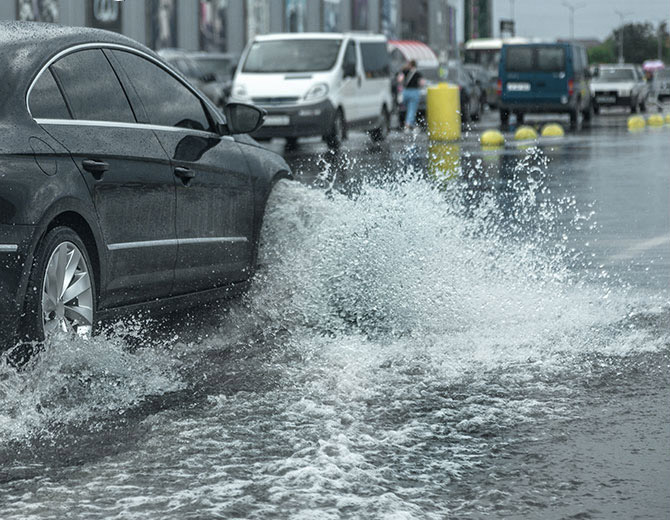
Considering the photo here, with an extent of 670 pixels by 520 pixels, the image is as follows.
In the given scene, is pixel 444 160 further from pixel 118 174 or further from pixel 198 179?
pixel 118 174

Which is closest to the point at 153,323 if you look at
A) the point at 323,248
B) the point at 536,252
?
the point at 323,248

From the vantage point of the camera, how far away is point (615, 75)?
49.7 m

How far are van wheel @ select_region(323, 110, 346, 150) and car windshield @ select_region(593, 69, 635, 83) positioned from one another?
964 inches

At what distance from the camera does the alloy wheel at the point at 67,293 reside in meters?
5.55

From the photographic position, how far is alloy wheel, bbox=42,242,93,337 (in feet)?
18.2

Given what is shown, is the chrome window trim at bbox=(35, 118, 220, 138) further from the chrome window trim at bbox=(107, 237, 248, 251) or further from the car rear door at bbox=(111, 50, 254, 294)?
the chrome window trim at bbox=(107, 237, 248, 251)

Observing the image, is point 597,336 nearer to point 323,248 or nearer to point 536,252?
point 323,248

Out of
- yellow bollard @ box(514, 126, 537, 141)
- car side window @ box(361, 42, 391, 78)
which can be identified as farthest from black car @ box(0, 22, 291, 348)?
yellow bollard @ box(514, 126, 537, 141)

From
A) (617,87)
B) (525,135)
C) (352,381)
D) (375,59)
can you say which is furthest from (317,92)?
(617,87)

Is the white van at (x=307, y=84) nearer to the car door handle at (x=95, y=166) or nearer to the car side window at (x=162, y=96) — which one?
the car side window at (x=162, y=96)

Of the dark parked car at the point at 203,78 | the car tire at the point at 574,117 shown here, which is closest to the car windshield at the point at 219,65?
the dark parked car at the point at 203,78

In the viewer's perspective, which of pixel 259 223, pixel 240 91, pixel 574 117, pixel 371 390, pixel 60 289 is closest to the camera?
pixel 60 289

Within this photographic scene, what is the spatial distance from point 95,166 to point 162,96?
1.13 m

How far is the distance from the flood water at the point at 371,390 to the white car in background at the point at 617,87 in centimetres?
3965
